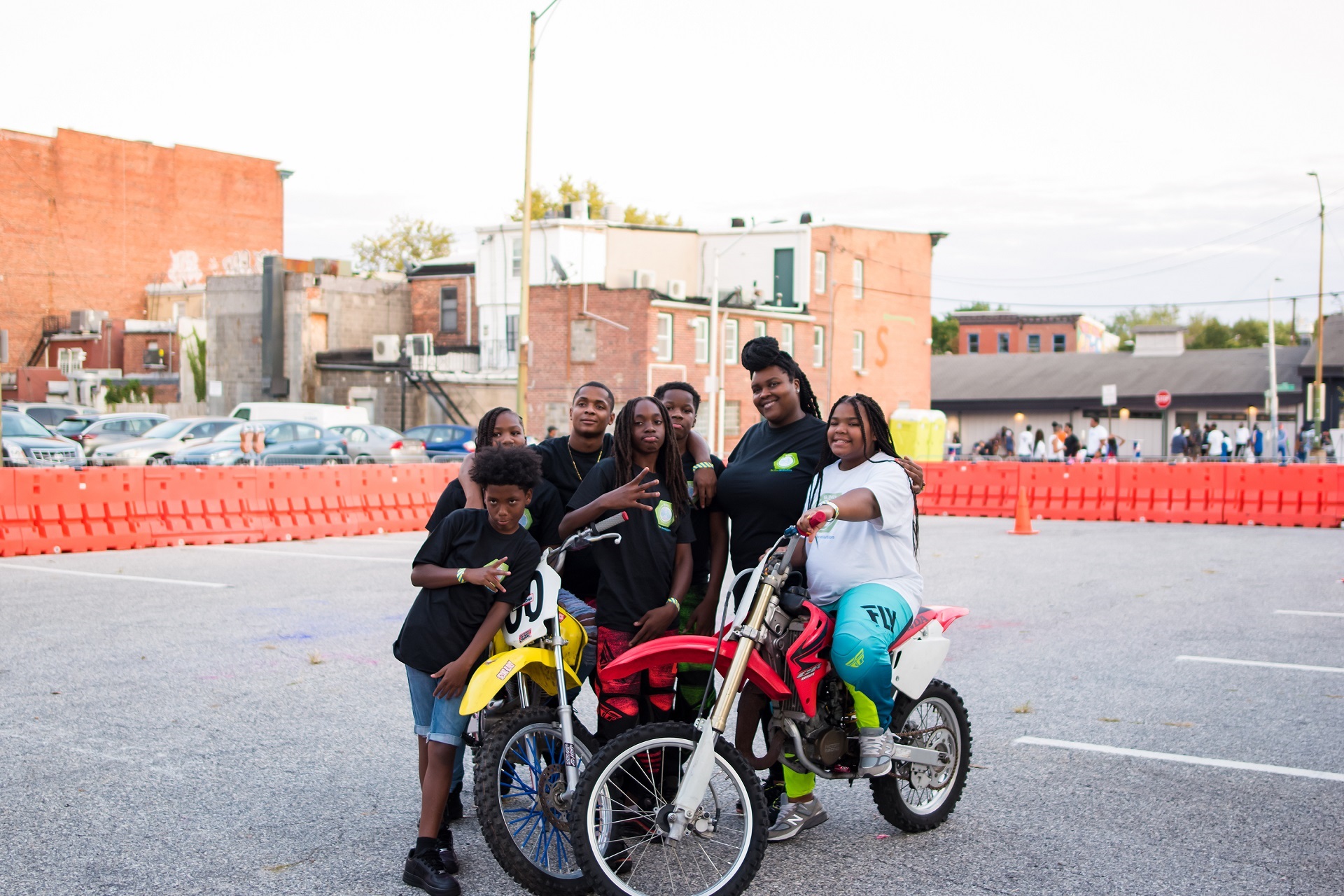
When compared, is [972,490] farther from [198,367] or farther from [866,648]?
[198,367]

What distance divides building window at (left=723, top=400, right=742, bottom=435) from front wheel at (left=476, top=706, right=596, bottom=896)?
144 feet

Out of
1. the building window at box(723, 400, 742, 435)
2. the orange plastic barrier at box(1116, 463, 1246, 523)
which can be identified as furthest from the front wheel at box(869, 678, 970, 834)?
the building window at box(723, 400, 742, 435)

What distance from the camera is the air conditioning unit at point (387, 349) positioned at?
48.5m

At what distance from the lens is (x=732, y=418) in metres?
48.6

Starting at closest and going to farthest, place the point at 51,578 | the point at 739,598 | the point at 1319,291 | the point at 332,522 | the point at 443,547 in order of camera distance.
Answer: the point at 443,547 < the point at 739,598 < the point at 51,578 < the point at 332,522 < the point at 1319,291

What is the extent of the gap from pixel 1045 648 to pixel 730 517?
506cm

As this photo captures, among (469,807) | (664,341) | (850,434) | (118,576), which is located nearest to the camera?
(850,434)

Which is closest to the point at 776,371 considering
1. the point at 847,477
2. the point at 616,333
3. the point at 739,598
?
the point at 847,477

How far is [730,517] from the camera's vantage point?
539 cm

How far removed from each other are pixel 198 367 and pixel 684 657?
5440cm

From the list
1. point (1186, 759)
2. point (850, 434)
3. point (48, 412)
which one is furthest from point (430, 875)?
point (48, 412)

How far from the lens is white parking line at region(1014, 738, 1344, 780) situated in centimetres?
611

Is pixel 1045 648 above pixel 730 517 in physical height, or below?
below

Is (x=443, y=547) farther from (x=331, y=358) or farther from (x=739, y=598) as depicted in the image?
(x=331, y=358)
